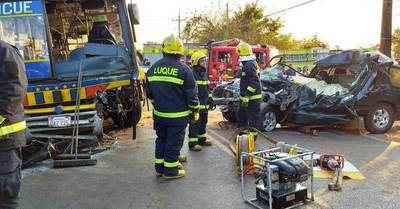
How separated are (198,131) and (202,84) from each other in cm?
85

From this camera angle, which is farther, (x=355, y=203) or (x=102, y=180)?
(x=102, y=180)

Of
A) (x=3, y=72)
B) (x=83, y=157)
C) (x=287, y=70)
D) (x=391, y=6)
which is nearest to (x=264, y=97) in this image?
(x=287, y=70)

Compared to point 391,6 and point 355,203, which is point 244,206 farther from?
point 391,6

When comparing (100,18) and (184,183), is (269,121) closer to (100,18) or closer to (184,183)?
(100,18)

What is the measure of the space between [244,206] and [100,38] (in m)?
4.87

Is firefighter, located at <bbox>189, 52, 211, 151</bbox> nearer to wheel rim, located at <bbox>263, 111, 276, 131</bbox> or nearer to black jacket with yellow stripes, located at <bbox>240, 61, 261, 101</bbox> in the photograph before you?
black jacket with yellow stripes, located at <bbox>240, 61, 261, 101</bbox>

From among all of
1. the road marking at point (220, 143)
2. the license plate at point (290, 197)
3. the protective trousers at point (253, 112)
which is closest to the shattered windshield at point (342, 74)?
the protective trousers at point (253, 112)

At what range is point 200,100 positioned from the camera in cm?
851

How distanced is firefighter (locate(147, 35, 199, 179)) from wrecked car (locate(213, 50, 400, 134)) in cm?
390

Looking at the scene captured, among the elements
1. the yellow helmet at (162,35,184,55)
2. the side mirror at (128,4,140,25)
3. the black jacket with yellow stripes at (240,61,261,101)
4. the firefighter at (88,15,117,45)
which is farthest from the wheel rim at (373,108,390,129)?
the firefighter at (88,15,117,45)

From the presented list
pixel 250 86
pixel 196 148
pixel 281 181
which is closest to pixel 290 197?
pixel 281 181

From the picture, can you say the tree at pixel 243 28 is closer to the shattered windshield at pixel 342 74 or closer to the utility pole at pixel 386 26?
the utility pole at pixel 386 26

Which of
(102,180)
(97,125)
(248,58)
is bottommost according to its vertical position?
(102,180)

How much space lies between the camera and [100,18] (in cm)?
891
